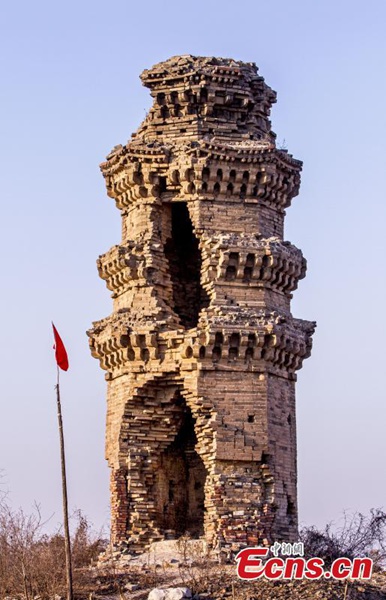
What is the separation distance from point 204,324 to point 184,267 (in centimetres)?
390

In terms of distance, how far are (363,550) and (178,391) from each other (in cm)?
570

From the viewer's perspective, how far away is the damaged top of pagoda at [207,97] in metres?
39.5

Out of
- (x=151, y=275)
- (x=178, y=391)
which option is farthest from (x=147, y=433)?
(x=151, y=275)

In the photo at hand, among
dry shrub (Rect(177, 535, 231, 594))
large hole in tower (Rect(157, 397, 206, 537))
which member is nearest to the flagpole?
dry shrub (Rect(177, 535, 231, 594))

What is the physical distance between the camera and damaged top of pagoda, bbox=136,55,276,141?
39.5 metres

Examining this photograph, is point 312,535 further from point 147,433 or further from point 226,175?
point 226,175

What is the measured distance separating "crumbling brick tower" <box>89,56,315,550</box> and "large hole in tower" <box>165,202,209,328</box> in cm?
6

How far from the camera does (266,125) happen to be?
134 ft

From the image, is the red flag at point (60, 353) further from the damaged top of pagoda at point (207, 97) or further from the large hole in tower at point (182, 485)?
the damaged top of pagoda at point (207, 97)

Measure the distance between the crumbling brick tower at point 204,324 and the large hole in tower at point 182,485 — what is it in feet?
0.12

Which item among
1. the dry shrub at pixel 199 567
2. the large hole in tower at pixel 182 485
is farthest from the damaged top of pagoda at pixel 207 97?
the dry shrub at pixel 199 567

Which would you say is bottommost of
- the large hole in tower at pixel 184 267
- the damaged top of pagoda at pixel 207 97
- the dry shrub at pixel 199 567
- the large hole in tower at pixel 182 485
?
the dry shrub at pixel 199 567

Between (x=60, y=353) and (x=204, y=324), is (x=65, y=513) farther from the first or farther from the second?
(x=204, y=324)

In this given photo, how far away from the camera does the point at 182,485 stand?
39781 millimetres
